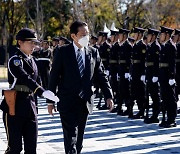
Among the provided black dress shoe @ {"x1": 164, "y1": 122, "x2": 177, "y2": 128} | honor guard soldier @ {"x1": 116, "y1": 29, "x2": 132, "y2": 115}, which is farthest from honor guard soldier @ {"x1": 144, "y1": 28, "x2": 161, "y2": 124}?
honor guard soldier @ {"x1": 116, "y1": 29, "x2": 132, "y2": 115}

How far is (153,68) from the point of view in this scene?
39.1 ft

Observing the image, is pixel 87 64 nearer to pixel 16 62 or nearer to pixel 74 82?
pixel 74 82

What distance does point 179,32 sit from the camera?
1309 centimetres

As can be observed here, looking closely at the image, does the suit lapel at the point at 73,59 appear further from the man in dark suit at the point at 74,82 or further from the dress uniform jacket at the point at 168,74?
the dress uniform jacket at the point at 168,74

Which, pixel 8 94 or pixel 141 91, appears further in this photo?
pixel 141 91

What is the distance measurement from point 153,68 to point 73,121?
5604mm

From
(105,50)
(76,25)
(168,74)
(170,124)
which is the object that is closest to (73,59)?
(76,25)

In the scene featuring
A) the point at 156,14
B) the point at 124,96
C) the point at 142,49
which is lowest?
the point at 124,96

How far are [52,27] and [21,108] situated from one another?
48.0 metres

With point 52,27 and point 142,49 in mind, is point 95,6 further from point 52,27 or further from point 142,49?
point 142,49

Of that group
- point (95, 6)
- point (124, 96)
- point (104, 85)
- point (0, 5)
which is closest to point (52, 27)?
point (0, 5)

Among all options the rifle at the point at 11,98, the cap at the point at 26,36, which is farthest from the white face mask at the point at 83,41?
the rifle at the point at 11,98

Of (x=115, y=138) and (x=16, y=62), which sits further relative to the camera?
(x=115, y=138)

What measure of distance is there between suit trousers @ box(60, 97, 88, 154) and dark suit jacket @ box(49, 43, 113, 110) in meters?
0.08
